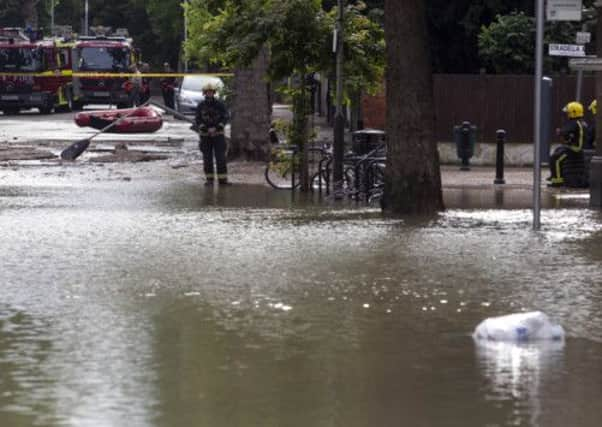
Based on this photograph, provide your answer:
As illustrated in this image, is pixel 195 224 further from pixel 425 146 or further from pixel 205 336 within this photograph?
pixel 205 336

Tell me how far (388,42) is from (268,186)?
6417 mm

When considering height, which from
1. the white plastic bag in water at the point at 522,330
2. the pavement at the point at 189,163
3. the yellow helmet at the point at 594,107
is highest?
the yellow helmet at the point at 594,107

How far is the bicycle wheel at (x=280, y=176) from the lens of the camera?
2586cm

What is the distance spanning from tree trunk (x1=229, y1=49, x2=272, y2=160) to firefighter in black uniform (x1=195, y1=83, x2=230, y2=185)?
5.67 m

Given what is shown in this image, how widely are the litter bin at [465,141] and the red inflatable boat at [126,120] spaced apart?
11.6 meters

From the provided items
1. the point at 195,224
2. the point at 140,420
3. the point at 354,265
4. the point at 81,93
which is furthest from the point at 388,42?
the point at 81,93

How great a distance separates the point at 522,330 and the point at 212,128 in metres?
16.0

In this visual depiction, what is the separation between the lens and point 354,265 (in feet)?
49.9

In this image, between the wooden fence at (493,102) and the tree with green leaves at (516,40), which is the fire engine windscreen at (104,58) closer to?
the tree with green leaves at (516,40)

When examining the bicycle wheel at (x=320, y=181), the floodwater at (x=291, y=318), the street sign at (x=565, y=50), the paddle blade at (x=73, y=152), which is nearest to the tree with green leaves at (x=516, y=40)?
the street sign at (x=565, y=50)

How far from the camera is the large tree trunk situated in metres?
20.8

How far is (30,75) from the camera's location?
195 feet

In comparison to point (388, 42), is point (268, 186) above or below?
below

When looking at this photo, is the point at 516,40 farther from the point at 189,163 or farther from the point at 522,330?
the point at 522,330
